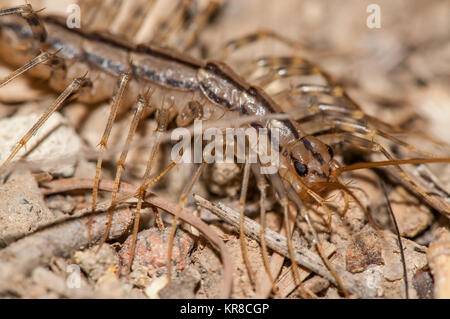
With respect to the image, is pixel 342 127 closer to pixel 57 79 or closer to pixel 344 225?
pixel 344 225

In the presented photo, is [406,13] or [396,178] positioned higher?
[406,13]

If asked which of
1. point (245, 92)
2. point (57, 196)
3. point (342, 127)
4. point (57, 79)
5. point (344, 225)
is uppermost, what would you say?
point (57, 79)

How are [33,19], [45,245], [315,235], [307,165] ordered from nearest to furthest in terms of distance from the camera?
1. [45,245]
2. [315,235]
3. [307,165]
4. [33,19]

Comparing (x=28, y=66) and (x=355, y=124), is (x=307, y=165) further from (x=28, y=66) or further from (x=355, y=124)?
(x=28, y=66)

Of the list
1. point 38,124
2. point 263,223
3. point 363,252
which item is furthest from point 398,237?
point 38,124

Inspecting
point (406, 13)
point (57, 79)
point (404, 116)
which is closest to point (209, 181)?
point (57, 79)

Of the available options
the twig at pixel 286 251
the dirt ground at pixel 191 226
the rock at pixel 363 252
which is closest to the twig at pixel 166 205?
the dirt ground at pixel 191 226
